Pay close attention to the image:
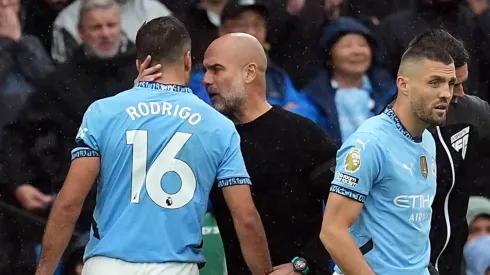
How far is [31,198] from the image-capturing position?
791cm

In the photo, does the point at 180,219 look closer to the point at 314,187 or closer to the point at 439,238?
the point at 314,187

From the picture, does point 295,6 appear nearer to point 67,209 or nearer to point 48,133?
point 48,133


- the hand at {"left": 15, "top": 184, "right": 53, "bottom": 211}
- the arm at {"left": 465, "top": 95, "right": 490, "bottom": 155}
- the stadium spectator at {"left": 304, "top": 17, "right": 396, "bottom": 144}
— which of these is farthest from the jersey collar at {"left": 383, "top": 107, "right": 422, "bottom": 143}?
the hand at {"left": 15, "top": 184, "right": 53, "bottom": 211}

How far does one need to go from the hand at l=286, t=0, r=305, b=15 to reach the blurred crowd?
0.03 m

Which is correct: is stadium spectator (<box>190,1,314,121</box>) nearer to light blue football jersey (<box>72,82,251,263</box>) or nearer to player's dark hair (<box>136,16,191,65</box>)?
player's dark hair (<box>136,16,191,65</box>)

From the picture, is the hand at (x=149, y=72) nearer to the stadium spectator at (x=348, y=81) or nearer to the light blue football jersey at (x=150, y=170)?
the light blue football jersey at (x=150, y=170)

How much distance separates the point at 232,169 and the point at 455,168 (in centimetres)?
155

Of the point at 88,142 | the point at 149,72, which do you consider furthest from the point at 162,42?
the point at 88,142

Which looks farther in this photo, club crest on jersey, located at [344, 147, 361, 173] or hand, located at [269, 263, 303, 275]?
hand, located at [269, 263, 303, 275]

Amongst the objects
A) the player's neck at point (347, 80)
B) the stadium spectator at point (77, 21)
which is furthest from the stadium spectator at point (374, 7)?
the stadium spectator at point (77, 21)

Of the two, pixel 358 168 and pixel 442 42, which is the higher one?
pixel 442 42

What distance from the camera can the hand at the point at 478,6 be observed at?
9844 mm

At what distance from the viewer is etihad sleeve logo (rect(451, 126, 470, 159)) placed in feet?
23.3

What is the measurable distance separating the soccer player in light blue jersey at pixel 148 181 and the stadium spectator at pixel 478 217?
9.75ft
